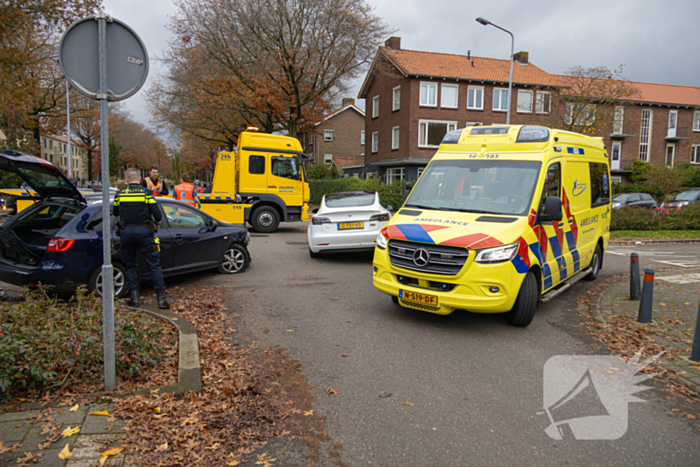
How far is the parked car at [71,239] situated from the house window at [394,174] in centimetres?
2729

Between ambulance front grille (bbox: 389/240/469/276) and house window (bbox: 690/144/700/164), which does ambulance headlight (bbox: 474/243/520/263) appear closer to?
ambulance front grille (bbox: 389/240/469/276)

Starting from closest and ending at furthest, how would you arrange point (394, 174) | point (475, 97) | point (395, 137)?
point (475, 97)
point (395, 137)
point (394, 174)

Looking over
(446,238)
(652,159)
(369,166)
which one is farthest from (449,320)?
(652,159)

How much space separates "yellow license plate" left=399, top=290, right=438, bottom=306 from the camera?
17.5 feet

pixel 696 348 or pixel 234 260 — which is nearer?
pixel 696 348

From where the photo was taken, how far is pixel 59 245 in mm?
5965

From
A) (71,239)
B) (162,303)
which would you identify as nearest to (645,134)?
(162,303)

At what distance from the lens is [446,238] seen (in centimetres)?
528

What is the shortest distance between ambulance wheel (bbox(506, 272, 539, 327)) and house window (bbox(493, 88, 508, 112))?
32.0 m

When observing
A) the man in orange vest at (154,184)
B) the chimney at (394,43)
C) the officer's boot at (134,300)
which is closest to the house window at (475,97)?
the chimney at (394,43)

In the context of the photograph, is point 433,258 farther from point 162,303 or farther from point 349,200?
point 349,200

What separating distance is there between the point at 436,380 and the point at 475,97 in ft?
109
